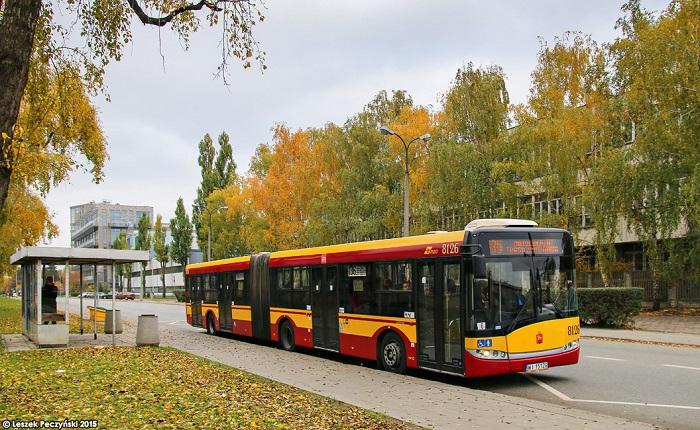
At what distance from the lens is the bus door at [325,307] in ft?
53.3

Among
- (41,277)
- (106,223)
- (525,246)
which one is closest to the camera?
(525,246)

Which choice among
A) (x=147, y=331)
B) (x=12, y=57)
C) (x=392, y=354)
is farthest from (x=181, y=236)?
(x=12, y=57)

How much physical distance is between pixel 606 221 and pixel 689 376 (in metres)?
19.8

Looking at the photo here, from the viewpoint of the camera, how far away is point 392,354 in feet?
45.3

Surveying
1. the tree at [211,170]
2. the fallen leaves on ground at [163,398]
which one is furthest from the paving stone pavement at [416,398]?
the tree at [211,170]

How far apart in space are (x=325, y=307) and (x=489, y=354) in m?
6.18

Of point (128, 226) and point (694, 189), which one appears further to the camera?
point (128, 226)

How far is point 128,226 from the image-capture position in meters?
170

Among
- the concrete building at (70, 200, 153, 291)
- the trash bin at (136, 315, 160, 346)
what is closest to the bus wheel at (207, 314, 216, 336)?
the trash bin at (136, 315, 160, 346)

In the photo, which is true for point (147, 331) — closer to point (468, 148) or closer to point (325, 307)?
point (325, 307)

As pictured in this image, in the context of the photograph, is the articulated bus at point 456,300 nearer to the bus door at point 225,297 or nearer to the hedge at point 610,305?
the bus door at point 225,297

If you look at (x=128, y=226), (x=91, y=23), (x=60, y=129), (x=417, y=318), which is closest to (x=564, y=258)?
(x=417, y=318)

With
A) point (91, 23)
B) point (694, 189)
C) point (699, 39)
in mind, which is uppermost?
point (699, 39)

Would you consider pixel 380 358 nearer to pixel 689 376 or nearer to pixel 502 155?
pixel 689 376
